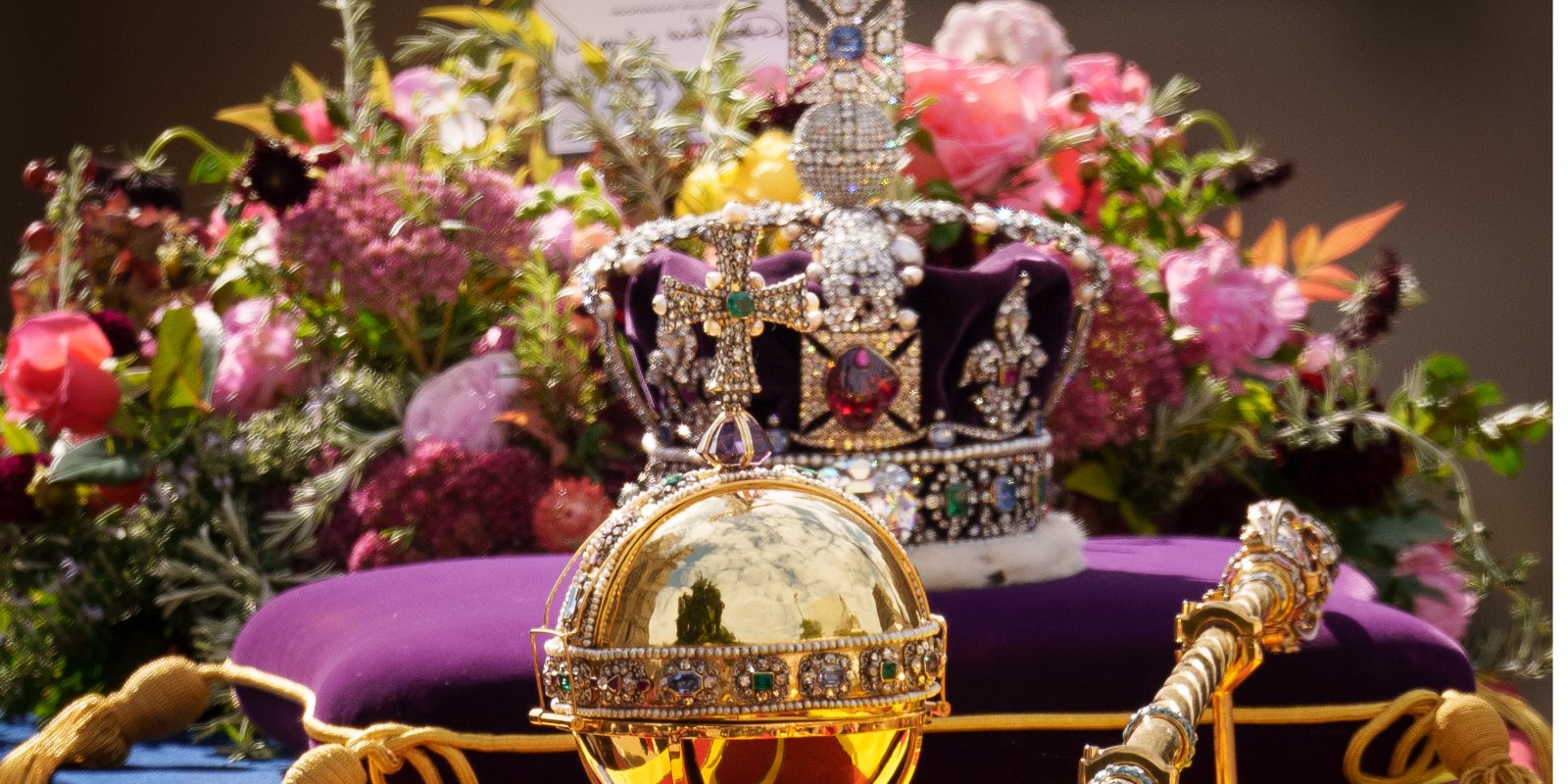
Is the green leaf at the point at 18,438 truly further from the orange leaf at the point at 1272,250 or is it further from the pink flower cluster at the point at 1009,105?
the orange leaf at the point at 1272,250

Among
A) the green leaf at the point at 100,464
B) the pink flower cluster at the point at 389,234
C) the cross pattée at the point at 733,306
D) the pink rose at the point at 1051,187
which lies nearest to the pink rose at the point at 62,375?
the green leaf at the point at 100,464

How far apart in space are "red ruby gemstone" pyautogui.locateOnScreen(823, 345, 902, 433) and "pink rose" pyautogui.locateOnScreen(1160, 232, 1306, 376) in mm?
308

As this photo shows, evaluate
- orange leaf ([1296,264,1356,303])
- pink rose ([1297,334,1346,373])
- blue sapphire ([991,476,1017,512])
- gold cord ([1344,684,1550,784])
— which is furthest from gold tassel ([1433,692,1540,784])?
orange leaf ([1296,264,1356,303])

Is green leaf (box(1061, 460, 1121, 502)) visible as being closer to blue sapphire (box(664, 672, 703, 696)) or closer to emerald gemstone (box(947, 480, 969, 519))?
emerald gemstone (box(947, 480, 969, 519))

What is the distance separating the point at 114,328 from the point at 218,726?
0.94ft

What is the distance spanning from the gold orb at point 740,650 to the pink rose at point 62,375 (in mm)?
699

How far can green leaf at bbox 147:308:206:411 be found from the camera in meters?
1.04

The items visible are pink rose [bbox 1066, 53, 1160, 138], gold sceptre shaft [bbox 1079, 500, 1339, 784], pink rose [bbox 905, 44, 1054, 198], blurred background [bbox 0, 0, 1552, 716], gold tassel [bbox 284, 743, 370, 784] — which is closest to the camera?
gold sceptre shaft [bbox 1079, 500, 1339, 784]

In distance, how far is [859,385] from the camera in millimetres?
819

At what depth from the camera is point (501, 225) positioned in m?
1.09

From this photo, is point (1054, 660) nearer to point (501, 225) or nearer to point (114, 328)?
point (501, 225)

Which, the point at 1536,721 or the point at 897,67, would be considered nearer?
the point at 1536,721

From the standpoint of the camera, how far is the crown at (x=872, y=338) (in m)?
0.82

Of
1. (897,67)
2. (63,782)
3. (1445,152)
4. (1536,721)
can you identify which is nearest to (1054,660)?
(1536,721)
